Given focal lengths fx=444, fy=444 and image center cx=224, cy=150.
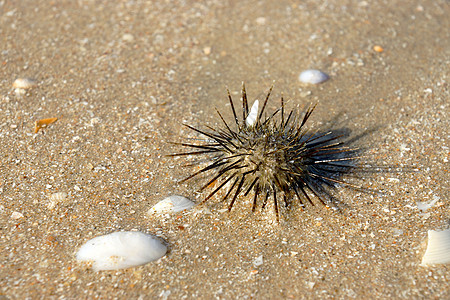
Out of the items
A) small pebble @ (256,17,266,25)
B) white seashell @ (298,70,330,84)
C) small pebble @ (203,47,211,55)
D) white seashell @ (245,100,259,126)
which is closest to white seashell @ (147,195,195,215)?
white seashell @ (245,100,259,126)

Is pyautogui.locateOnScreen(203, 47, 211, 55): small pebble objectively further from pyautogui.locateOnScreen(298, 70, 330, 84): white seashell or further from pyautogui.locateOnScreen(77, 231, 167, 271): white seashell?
pyautogui.locateOnScreen(77, 231, 167, 271): white seashell

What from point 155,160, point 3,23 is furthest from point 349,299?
point 3,23

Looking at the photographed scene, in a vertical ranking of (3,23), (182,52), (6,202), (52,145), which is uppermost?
A: (3,23)

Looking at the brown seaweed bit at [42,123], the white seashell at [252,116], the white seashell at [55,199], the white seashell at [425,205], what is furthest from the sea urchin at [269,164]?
the brown seaweed bit at [42,123]

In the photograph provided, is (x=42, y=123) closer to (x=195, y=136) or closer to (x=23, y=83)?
(x=23, y=83)

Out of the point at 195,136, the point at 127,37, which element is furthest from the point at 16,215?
the point at 127,37

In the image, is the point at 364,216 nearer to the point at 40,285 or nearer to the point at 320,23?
the point at 40,285
